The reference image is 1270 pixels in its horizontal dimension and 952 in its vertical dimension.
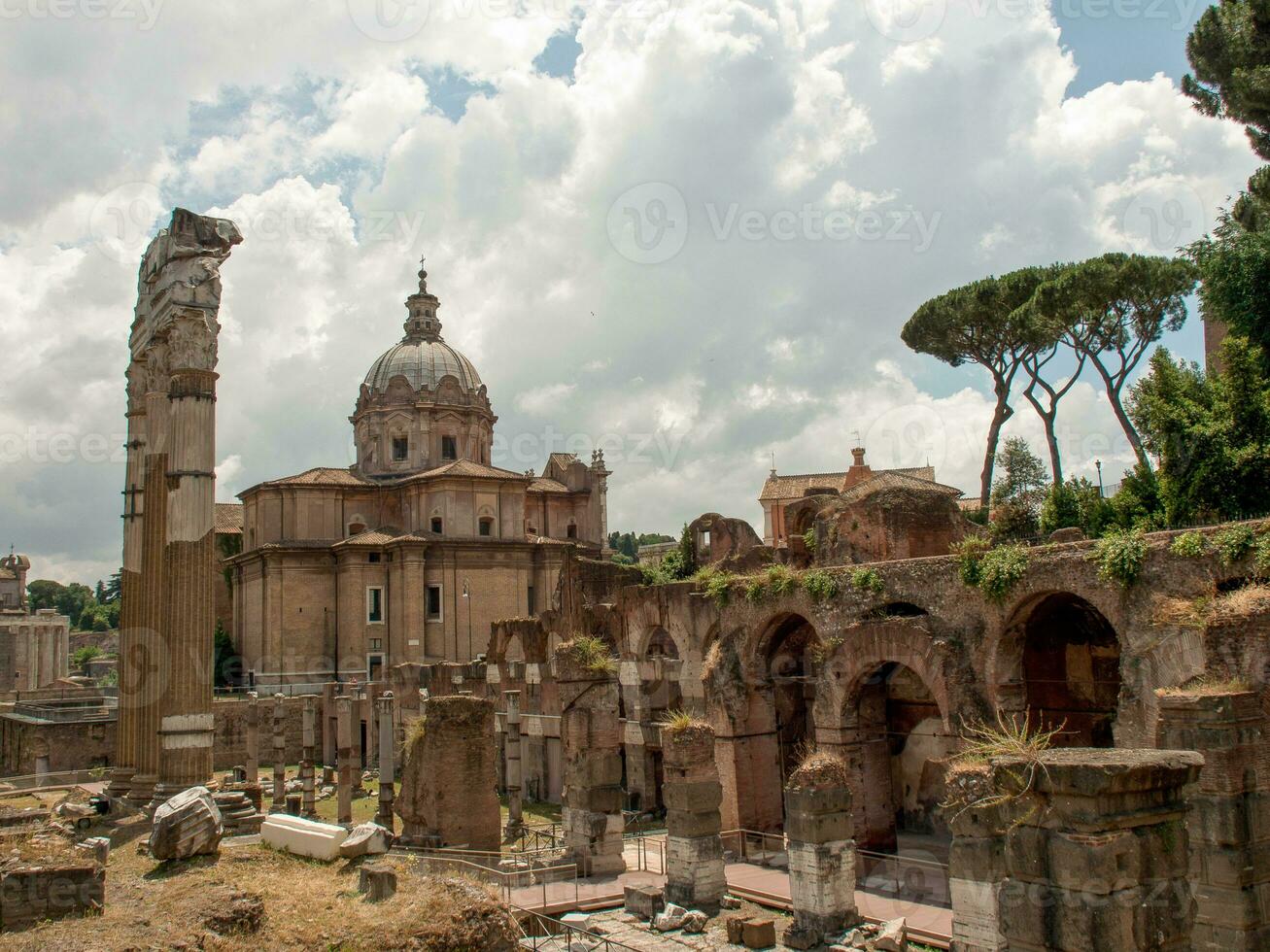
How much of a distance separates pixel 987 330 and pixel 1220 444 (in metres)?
14.5

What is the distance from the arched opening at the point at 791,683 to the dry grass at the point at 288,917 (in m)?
11.3

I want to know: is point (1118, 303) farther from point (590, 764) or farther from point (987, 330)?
point (590, 764)

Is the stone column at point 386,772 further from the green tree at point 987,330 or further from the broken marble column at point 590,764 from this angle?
the green tree at point 987,330

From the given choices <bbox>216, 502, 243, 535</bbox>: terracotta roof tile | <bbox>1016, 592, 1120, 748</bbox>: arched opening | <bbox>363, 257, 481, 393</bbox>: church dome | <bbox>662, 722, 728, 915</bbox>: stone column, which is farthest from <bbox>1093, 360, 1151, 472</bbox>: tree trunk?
<bbox>216, 502, 243, 535</bbox>: terracotta roof tile

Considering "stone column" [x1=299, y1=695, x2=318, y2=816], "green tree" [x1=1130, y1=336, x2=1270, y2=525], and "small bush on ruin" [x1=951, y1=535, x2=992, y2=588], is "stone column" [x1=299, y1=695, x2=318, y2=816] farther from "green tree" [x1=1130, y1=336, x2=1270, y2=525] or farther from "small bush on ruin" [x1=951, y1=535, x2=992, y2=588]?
"green tree" [x1=1130, y1=336, x2=1270, y2=525]

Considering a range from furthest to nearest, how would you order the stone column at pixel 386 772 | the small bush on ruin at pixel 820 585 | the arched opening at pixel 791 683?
the stone column at pixel 386 772 < the arched opening at pixel 791 683 < the small bush on ruin at pixel 820 585

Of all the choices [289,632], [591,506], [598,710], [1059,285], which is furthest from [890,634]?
[591,506]

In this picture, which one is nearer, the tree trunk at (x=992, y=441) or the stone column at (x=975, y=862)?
the stone column at (x=975, y=862)

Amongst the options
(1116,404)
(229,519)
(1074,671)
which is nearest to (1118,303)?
(1116,404)

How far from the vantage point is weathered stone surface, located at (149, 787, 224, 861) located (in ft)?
41.1

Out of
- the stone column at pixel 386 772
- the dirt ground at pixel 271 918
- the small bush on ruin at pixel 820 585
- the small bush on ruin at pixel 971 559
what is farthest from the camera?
the stone column at pixel 386 772

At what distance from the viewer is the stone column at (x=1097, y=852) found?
7.25m

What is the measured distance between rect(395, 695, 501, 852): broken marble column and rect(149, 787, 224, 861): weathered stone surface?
564 cm

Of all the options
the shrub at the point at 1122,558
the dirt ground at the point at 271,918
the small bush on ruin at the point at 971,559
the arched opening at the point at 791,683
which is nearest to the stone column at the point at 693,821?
the small bush on ruin at the point at 971,559
